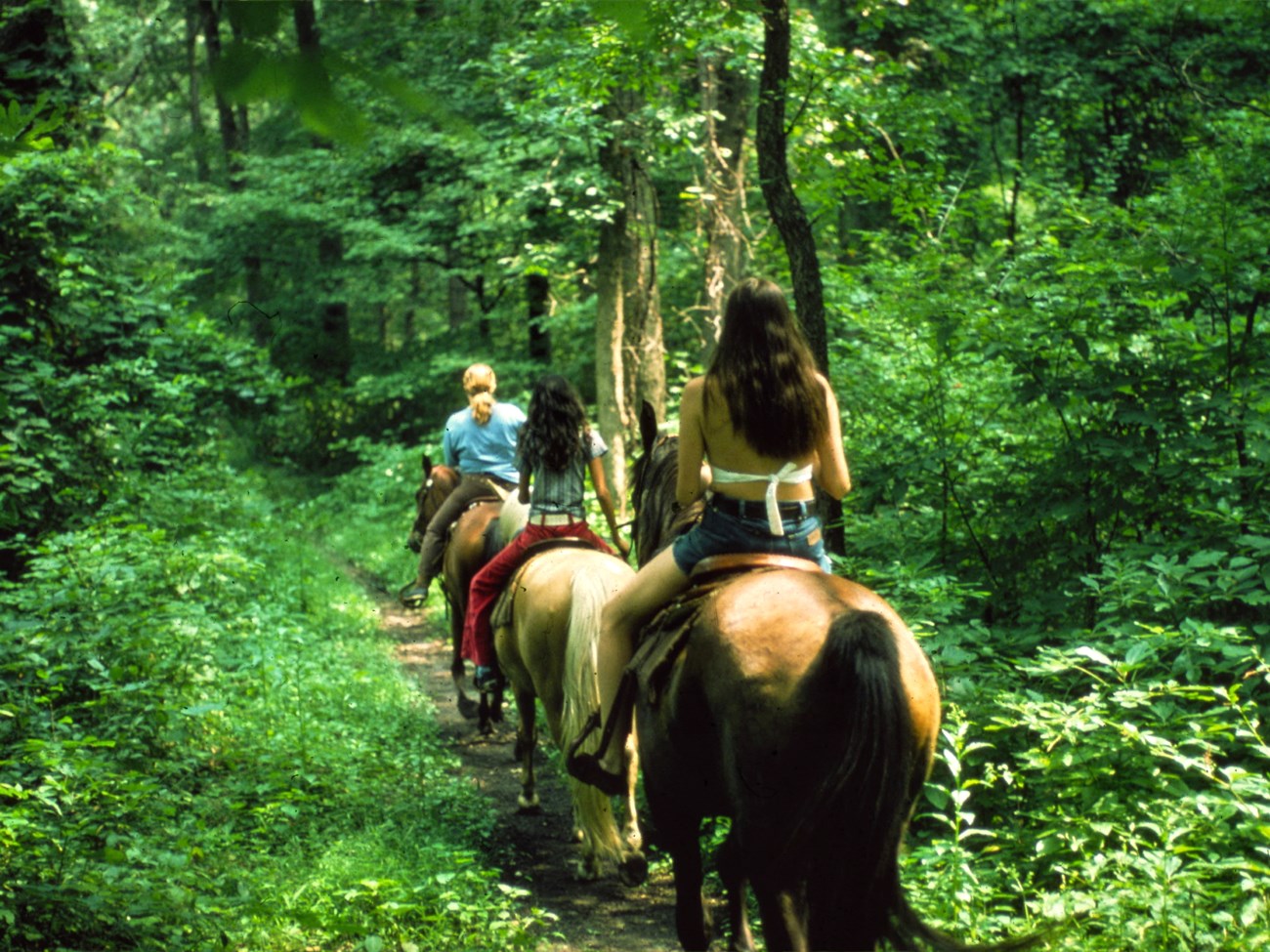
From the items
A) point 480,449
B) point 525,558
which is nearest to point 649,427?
point 525,558

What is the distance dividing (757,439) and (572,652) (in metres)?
2.21

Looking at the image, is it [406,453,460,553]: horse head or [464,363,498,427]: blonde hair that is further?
[406,453,460,553]: horse head

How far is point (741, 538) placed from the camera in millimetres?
3928

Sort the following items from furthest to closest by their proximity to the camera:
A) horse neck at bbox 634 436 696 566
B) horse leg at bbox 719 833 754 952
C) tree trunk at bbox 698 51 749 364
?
1. tree trunk at bbox 698 51 749 364
2. horse neck at bbox 634 436 696 566
3. horse leg at bbox 719 833 754 952

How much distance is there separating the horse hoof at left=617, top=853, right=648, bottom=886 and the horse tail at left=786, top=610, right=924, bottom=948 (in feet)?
7.62

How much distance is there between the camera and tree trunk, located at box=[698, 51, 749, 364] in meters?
11.5

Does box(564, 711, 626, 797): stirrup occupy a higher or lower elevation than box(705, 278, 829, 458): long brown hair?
lower

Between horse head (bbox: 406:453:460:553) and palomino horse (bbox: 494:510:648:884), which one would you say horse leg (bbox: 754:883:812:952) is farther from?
horse head (bbox: 406:453:460:553)

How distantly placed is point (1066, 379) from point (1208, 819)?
310 cm

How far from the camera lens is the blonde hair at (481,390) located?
8297 mm

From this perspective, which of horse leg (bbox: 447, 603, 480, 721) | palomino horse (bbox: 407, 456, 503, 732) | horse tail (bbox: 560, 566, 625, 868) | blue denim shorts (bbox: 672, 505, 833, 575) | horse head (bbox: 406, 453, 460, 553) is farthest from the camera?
horse head (bbox: 406, 453, 460, 553)

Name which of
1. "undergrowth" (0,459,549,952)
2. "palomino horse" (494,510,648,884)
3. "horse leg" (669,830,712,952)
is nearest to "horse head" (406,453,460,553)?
"undergrowth" (0,459,549,952)

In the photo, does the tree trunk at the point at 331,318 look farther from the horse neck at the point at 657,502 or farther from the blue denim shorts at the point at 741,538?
the blue denim shorts at the point at 741,538

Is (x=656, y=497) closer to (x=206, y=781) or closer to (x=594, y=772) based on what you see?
(x=594, y=772)
